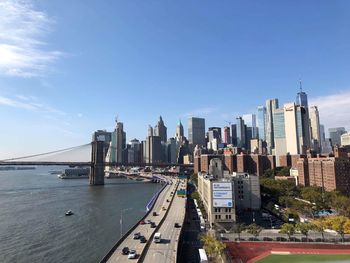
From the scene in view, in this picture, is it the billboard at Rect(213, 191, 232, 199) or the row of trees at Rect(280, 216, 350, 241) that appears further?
the billboard at Rect(213, 191, 232, 199)

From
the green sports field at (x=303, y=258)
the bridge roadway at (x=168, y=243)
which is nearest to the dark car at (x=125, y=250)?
the bridge roadway at (x=168, y=243)

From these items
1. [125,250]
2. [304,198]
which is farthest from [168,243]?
[304,198]

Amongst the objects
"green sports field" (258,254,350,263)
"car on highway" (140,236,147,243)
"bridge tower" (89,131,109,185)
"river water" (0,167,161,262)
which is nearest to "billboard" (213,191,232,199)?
"green sports field" (258,254,350,263)

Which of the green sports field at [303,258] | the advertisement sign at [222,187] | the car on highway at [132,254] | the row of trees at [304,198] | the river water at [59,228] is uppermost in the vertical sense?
the advertisement sign at [222,187]

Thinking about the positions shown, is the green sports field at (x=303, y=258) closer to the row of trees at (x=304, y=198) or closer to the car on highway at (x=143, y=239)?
the car on highway at (x=143, y=239)

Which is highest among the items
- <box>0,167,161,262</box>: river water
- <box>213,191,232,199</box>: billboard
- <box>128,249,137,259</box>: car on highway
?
<box>213,191,232,199</box>: billboard

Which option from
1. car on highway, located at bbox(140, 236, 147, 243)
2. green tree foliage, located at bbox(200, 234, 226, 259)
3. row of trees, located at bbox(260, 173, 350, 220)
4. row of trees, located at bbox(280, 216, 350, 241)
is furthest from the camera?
row of trees, located at bbox(260, 173, 350, 220)

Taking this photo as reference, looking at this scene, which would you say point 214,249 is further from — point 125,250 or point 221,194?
point 221,194

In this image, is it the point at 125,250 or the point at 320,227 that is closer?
the point at 125,250

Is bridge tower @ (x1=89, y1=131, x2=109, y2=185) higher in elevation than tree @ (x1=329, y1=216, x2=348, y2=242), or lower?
higher

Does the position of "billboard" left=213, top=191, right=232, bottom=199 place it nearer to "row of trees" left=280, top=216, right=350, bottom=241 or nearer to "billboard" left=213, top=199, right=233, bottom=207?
"billboard" left=213, top=199, right=233, bottom=207
